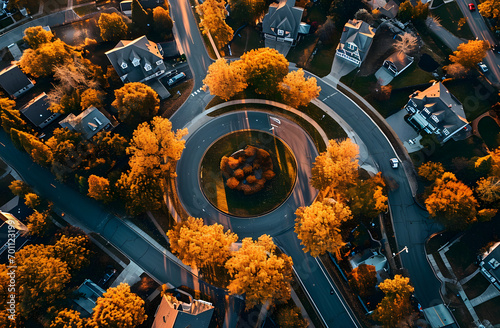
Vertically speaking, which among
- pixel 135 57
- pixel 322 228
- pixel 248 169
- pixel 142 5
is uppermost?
pixel 142 5

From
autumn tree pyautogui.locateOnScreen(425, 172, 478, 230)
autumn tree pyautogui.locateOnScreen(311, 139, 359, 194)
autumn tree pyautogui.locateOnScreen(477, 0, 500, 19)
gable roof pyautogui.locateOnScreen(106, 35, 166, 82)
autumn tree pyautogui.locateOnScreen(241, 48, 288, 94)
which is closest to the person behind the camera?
autumn tree pyautogui.locateOnScreen(425, 172, 478, 230)

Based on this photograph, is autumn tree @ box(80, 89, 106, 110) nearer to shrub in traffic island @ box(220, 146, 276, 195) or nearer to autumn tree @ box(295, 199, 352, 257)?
shrub in traffic island @ box(220, 146, 276, 195)

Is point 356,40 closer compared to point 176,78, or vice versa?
point 356,40

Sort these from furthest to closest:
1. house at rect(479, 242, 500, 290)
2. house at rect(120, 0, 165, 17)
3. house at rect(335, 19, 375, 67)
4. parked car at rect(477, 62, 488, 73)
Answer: house at rect(120, 0, 165, 17), house at rect(335, 19, 375, 67), parked car at rect(477, 62, 488, 73), house at rect(479, 242, 500, 290)

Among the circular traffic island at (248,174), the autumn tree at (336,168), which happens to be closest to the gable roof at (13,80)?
the circular traffic island at (248,174)

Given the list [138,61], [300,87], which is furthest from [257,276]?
[138,61]

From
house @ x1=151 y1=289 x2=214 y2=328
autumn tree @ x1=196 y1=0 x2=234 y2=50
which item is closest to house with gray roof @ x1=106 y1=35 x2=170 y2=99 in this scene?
autumn tree @ x1=196 y1=0 x2=234 y2=50

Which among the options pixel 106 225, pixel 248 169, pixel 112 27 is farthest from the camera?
pixel 112 27

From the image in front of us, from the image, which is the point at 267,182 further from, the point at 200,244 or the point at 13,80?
the point at 13,80
